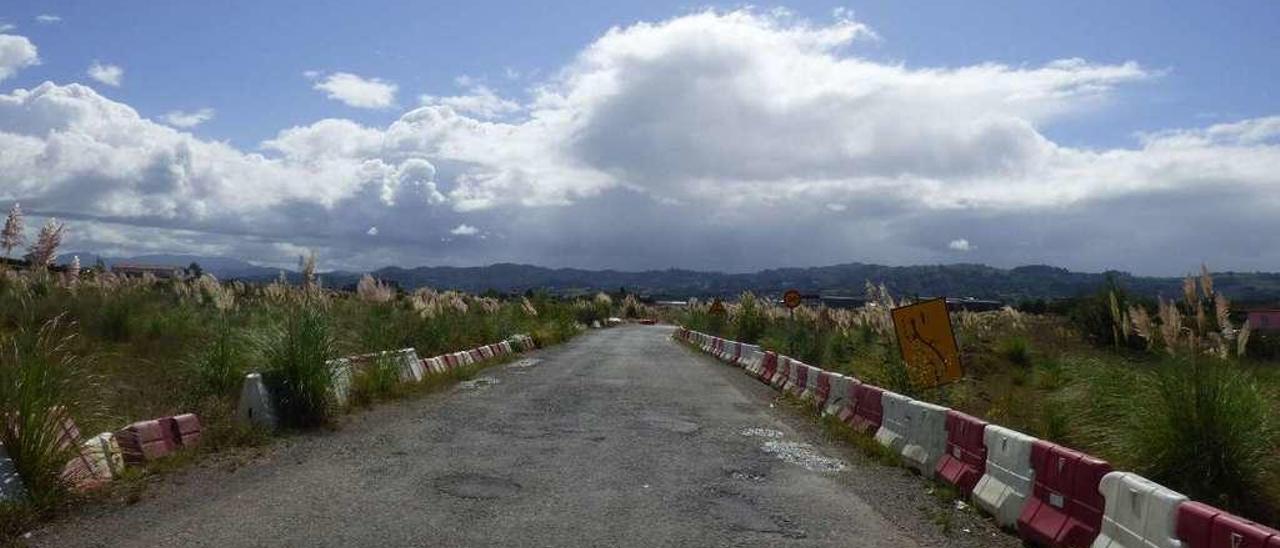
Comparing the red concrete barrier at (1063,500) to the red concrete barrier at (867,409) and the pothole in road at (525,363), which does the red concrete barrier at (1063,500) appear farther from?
the pothole in road at (525,363)

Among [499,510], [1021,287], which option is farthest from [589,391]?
[1021,287]

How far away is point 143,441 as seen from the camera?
29.9 ft

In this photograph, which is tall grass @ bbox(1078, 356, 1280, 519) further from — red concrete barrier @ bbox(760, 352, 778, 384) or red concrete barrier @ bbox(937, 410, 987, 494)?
red concrete barrier @ bbox(760, 352, 778, 384)

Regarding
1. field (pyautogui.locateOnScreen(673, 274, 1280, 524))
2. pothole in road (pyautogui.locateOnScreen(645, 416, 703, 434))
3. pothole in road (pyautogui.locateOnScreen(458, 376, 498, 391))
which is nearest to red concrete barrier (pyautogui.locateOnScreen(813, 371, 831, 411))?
field (pyautogui.locateOnScreen(673, 274, 1280, 524))

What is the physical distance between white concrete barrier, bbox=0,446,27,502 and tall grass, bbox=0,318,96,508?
6 centimetres

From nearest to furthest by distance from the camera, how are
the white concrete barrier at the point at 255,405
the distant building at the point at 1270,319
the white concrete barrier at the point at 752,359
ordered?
the white concrete barrier at the point at 255,405, the white concrete barrier at the point at 752,359, the distant building at the point at 1270,319

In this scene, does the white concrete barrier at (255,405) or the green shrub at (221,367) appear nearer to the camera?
the white concrete barrier at (255,405)

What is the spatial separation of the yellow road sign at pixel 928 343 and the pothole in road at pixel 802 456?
263 centimetres

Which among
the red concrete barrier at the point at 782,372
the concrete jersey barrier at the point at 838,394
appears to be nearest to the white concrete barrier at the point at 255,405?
the concrete jersey barrier at the point at 838,394

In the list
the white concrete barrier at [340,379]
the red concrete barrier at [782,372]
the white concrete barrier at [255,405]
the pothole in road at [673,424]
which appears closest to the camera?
the white concrete barrier at [255,405]

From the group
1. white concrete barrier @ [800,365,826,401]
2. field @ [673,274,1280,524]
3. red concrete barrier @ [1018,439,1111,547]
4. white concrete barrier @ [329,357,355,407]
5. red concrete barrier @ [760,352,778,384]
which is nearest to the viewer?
red concrete barrier @ [1018,439,1111,547]

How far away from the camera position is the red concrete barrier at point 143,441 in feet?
29.3

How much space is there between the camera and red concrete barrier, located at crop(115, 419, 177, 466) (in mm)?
8945

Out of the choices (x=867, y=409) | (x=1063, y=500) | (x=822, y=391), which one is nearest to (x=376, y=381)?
(x=822, y=391)
